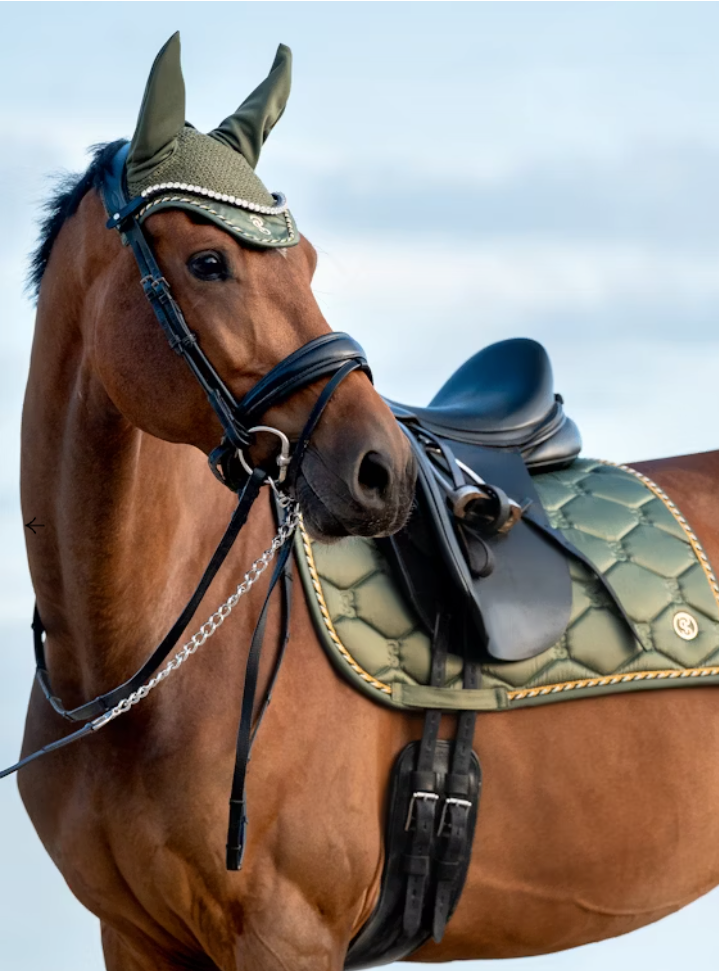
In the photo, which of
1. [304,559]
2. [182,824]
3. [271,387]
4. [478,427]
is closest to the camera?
[271,387]

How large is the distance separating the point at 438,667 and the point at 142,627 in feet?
2.63

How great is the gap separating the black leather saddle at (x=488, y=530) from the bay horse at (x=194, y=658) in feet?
0.91

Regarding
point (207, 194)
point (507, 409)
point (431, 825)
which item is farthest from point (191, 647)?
point (507, 409)

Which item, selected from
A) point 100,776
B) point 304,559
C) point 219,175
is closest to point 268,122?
point 219,175

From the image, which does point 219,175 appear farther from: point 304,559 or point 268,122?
point 304,559

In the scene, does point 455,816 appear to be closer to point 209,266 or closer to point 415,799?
point 415,799

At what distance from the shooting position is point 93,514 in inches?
129

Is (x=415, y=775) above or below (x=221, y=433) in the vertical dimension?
below

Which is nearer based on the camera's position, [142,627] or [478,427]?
[142,627]

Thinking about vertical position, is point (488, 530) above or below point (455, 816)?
above

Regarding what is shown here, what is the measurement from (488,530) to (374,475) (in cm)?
100

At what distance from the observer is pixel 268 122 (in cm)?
339

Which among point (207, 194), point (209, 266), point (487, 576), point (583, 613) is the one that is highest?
point (207, 194)

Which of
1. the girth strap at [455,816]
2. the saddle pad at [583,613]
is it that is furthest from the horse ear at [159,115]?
the girth strap at [455,816]
